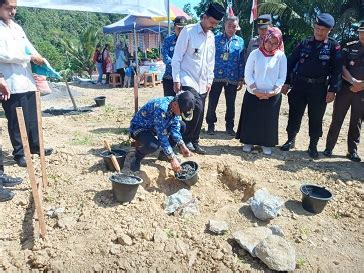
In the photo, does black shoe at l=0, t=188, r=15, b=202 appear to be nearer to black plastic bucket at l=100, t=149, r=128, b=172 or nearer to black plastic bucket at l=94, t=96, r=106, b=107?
black plastic bucket at l=100, t=149, r=128, b=172

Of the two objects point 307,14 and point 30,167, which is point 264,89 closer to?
point 30,167

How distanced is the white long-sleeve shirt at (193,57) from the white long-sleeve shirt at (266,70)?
1.84ft

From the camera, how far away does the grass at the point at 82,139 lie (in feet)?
16.7

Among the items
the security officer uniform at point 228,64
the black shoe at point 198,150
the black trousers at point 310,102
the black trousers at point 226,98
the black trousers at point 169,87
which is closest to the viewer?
the black trousers at point 310,102

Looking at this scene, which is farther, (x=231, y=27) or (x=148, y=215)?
(x=231, y=27)

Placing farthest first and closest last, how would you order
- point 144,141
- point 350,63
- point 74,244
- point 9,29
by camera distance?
point 350,63 → point 144,141 → point 9,29 → point 74,244

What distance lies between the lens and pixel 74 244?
2.77 metres

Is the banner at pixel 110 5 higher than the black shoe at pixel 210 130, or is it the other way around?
the banner at pixel 110 5

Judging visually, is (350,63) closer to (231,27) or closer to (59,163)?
(231,27)

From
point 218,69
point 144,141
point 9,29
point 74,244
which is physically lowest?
point 74,244

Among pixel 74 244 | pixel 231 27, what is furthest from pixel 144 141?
pixel 231 27

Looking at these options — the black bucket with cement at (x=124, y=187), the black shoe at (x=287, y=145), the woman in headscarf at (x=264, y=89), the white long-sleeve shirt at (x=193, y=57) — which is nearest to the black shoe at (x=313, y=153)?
the black shoe at (x=287, y=145)

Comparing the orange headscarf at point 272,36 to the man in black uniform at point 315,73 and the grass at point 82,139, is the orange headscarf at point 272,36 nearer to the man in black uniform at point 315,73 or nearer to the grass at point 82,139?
the man in black uniform at point 315,73

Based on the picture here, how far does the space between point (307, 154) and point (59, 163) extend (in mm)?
3390
